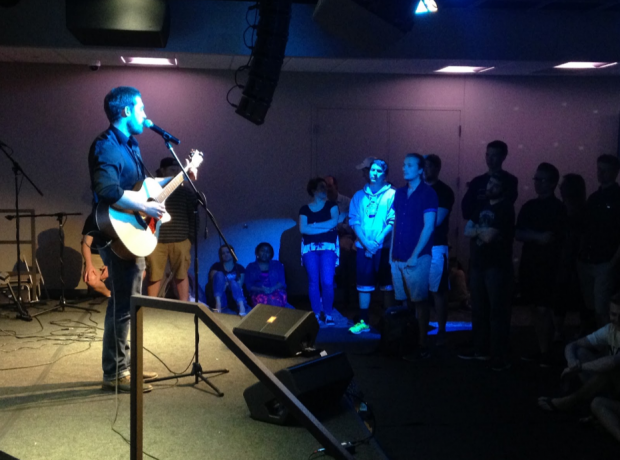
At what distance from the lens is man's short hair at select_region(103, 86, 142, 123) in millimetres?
3598

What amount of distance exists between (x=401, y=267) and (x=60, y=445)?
302 centimetres

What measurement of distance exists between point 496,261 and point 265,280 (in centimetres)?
283

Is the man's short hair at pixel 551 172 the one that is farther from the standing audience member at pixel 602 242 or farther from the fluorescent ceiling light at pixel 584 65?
the fluorescent ceiling light at pixel 584 65

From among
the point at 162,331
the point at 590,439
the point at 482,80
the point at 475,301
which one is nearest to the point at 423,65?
the point at 482,80

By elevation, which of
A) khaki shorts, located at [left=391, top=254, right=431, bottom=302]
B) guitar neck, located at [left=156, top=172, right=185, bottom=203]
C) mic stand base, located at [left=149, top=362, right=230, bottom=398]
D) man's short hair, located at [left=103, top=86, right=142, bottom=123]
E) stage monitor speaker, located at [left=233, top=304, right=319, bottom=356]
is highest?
man's short hair, located at [left=103, top=86, right=142, bottom=123]

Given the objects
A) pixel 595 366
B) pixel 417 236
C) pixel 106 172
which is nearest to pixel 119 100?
pixel 106 172

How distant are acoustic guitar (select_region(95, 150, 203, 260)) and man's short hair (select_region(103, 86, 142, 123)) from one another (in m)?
0.44

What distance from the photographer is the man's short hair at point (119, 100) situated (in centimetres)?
360

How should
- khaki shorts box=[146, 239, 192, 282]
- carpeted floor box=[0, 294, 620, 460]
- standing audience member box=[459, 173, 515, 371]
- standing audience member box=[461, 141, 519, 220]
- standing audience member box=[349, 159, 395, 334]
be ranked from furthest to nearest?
khaki shorts box=[146, 239, 192, 282], standing audience member box=[349, 159, 395, 334], standing audience member box=[461, 141, 519, 220], standing audience member box=[459, 173, 515, 371], carpeted floor box=[0, 294, 620, 460]

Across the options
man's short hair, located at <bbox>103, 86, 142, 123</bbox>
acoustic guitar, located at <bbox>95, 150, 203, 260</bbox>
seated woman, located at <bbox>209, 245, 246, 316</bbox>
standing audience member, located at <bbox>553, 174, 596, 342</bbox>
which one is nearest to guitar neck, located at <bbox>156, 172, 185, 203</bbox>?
acoustic guitar, located at <bbox>95, 150, 203, 260</bbox>

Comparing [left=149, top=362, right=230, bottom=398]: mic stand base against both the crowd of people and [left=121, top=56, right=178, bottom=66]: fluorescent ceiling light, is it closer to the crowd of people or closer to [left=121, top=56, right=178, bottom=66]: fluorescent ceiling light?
the crowd of people

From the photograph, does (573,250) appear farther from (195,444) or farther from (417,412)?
(195,444)

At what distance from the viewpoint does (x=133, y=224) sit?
3600 mm

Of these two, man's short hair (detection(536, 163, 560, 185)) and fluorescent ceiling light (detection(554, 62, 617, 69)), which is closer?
man's short hair (detection(536, 163, 560, 185))
